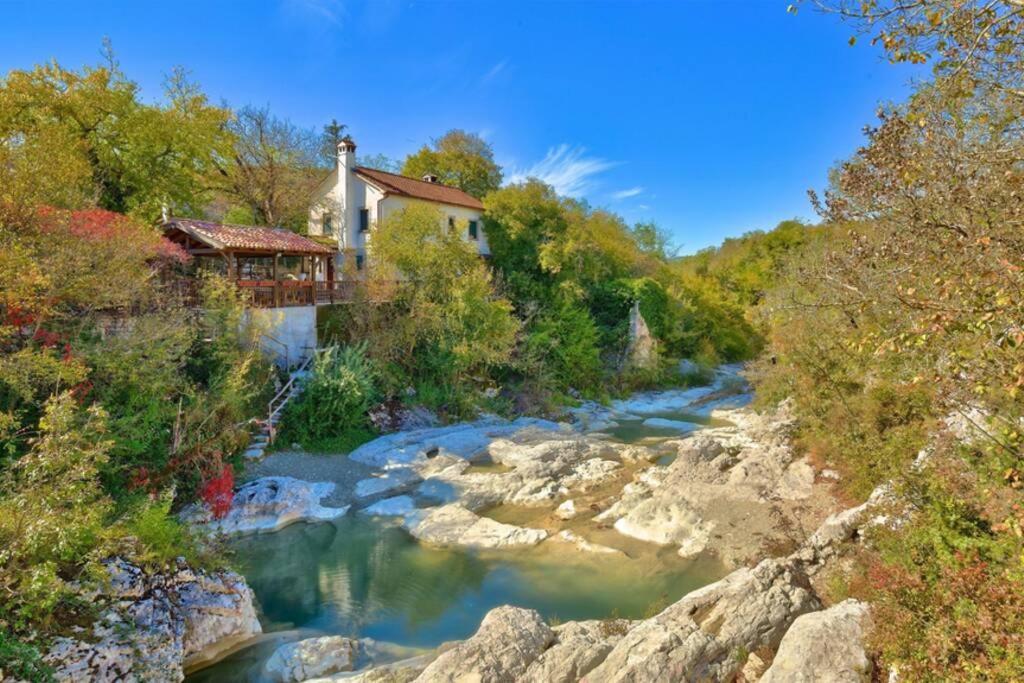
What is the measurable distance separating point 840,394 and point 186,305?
1880cm

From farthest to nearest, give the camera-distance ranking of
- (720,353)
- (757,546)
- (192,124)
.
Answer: (720,353), (192,124), (757,546)

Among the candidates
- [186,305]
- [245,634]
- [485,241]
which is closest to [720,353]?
[485,241]

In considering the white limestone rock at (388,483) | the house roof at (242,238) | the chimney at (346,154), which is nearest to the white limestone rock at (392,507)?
the white limestone rock at (388,483)

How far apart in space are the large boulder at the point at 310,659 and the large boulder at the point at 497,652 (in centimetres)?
191

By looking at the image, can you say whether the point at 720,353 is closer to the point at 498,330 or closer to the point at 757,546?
the point at 498,330

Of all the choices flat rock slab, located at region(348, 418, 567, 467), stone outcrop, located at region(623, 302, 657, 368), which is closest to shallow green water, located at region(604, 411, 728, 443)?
flat rock slab, located at region(348, 418, 567, 467)

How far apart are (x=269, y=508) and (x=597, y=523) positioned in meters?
7.72

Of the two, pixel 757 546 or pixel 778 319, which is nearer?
pixel 757 546

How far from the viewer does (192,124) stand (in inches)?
865

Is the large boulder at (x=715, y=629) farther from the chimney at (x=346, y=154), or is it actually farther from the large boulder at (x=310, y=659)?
the chimney at (x=346, y=154)

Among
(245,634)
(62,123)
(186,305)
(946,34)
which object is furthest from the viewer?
(62,123)

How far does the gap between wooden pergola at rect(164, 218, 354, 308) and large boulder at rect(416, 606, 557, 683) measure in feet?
47.9

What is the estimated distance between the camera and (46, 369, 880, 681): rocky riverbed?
653cm

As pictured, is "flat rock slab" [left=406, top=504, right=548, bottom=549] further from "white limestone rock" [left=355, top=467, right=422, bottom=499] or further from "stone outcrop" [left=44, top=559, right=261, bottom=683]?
"stone outcrop" [left=44, top=559, right=261, bottom=683]
